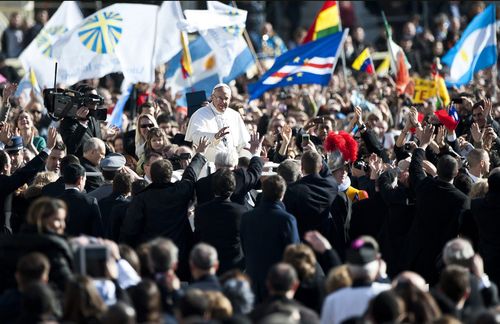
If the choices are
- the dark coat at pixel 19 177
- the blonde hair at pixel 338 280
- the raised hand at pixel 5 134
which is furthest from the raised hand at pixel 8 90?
the blonde hair at pixel 338 280

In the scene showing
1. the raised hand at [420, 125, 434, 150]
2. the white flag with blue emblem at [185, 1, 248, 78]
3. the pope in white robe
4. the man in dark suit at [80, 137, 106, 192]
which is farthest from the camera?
the white flag with blue emblem at [185, 1, 248, 78]

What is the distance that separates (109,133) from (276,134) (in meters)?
2.04

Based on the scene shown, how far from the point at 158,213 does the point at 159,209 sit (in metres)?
0.03

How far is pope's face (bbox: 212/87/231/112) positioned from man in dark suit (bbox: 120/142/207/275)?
221 centimetres

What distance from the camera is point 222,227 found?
12023mm

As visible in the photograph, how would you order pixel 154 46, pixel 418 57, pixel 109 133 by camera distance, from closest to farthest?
1. pixel 109 133
2. pixel 154 46
3. pixel 418 57

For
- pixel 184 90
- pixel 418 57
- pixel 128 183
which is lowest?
pixel 418 57

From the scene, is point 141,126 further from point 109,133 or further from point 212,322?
point 212,322

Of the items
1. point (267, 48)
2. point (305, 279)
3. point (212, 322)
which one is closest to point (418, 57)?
point (267, 48)

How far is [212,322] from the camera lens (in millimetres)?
8516

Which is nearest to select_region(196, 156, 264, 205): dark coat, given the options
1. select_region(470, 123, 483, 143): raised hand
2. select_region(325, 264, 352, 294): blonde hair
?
select_region(325, 264, 352, 294): blonde hair

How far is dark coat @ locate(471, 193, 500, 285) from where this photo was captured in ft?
38.5

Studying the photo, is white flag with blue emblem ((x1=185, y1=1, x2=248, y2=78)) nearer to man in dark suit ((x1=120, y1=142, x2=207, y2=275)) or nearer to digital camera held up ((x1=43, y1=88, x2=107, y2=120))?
digital camera held up ((x1=43, y1=88, x2=107, y2=120))

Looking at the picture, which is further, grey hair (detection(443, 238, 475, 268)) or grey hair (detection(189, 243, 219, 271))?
grey hair (detection(443, 238, 475, 268))
